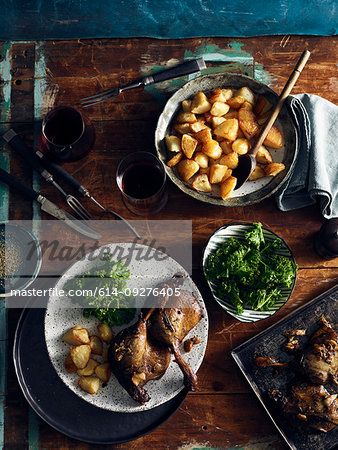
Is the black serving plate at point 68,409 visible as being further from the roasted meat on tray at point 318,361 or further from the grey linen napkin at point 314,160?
the grey linen napkin at point 314,160

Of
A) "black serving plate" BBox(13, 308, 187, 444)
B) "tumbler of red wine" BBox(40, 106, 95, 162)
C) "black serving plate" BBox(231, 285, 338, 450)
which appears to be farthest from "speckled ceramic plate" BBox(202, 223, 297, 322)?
"tumbler of red wine" BBox(40, 106, 95, 162)

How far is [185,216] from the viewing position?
1.98 meters

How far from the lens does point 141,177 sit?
5.93 feet

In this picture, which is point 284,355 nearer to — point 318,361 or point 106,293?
point 318,361

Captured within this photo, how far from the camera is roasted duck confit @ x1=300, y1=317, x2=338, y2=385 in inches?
69.3

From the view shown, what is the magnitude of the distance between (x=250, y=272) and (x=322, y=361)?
0.46 meters

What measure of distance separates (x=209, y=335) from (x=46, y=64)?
1463 millimetres

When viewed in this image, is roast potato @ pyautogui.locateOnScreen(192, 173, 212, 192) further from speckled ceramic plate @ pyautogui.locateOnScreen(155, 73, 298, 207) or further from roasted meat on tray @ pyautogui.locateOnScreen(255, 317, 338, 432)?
roasted meat on tray @ pyautogui.locateOnScreen(255, 317, 338, 432)

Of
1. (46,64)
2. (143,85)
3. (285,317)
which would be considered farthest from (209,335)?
(46,64)

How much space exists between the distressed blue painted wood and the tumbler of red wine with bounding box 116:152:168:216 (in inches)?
27.3

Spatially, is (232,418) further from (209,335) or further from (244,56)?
(244,56)

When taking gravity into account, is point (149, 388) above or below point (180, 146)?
below

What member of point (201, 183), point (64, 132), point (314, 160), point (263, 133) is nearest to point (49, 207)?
point (64, 132)

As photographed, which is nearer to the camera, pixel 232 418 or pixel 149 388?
pixel 149 388
